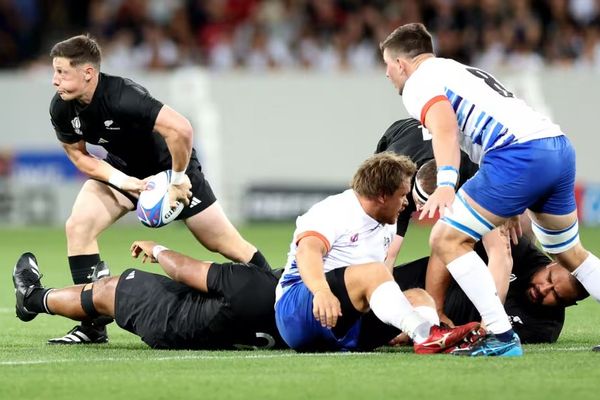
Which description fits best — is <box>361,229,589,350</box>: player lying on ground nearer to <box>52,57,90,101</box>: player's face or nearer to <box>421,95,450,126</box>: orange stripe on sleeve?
<box>421,95,450,126</box>: orange stripe on sleeve

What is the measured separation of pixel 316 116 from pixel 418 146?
39.5 feet

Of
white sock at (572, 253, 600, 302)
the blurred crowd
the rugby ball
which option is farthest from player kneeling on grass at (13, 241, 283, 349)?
the blurred crowd

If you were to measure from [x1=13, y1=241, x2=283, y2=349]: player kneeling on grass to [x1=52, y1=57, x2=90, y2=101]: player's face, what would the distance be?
50.5 inches

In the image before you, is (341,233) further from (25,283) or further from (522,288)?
(25,283)

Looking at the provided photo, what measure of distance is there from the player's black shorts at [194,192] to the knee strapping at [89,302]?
1.27 m

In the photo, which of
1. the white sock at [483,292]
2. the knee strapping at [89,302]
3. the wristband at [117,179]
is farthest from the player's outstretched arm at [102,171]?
the white sock at [483,292]

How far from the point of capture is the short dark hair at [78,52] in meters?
8.59

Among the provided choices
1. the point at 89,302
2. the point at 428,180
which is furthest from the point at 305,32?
the point at 89,302

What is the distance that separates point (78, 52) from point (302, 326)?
8.61ft

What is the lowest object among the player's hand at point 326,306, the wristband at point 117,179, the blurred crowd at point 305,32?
the player's hand at point 326,306

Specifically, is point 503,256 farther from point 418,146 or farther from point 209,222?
point 209,222

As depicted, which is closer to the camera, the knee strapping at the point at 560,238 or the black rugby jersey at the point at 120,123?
the knee strapping at the point at 560,238

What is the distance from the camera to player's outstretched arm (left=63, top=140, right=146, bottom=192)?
8898 mm

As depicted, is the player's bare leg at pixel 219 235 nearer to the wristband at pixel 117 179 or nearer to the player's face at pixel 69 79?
the wristband at pixel 117 179
